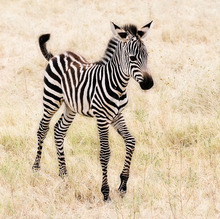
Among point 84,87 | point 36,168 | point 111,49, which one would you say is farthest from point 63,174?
point 111,49

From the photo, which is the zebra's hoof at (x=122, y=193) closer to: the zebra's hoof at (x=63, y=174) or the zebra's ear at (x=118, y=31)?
the zebra's hoof at (x=63, y=174)

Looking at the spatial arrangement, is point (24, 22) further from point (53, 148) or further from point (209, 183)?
point (209, 183)

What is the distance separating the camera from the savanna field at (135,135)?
4.70 metres

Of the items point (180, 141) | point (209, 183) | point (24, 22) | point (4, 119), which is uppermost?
point (209, 183)

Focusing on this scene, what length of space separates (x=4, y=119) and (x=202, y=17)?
8765 mm

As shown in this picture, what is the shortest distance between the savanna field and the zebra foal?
34 cm

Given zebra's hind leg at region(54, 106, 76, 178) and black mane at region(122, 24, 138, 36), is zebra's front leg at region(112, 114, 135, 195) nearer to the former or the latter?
zebra's hind leg at region(54, 106, 76, 178)

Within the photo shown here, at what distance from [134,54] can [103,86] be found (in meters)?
0.58

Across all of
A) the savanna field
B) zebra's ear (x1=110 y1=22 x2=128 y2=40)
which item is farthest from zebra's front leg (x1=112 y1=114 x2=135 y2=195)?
zebra's ear (x1=110 y1=22 x2=128 y2=40)

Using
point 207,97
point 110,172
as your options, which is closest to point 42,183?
point 110,172

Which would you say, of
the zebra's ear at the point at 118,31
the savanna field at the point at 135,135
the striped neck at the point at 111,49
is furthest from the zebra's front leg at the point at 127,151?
the zebra's ear at the point at 118,31

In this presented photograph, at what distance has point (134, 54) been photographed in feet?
14.5

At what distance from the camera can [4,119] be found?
23.6 ft

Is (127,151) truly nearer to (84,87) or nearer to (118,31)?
(84,87)
